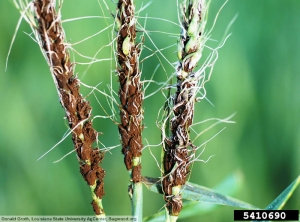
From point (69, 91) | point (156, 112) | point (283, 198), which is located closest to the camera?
point (69, 91)

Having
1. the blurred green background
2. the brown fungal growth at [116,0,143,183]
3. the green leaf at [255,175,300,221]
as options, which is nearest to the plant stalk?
the brown fungal growth at [116,0,143,183]

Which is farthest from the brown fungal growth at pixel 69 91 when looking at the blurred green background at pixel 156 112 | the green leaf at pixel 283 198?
the blurred green background at pixel 156 112

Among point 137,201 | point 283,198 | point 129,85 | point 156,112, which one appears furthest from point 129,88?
point 156,112

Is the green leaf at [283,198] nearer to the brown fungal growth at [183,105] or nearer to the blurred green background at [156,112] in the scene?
the brown fungal growth at [183,105]

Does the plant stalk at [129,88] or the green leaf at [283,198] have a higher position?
the plant stalk at [129,88]

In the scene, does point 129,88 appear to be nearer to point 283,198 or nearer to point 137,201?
point 137,201

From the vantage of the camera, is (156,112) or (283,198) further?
(156,112)
